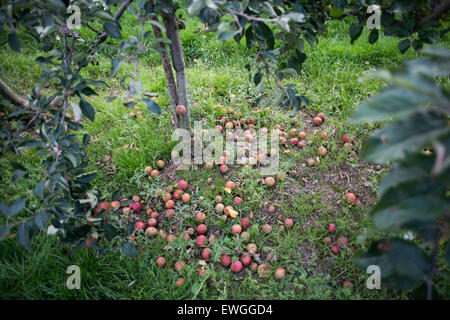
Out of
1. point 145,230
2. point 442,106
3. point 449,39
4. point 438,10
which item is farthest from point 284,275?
point 449,39

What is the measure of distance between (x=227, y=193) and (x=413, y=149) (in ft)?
5.11

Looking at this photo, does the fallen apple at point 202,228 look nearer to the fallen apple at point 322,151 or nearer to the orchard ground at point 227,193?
the orchard ground at point 227,193

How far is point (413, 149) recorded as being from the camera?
62 centimetres

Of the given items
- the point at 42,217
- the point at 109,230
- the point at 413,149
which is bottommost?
the point at 109,230

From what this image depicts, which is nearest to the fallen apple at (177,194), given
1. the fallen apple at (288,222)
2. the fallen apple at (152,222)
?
the fallen apple at (152,222)

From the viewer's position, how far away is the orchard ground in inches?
64.1

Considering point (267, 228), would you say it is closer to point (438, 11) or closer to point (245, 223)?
point (245, 223)

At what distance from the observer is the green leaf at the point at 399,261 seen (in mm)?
863

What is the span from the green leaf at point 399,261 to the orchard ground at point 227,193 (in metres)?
0.07

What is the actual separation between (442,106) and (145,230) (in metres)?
1.78

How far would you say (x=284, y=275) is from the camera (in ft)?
5.39

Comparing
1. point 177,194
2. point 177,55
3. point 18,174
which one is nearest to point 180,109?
point 177,55

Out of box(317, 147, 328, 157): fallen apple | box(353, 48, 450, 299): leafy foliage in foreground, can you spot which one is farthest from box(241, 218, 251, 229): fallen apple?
box(353, 48, 450, 299): leafy foliage in foreground

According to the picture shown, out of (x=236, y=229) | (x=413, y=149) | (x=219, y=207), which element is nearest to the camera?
(x=413, y=149)
